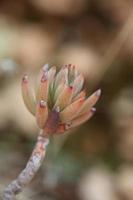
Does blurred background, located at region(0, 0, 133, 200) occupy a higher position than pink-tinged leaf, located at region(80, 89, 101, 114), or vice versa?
pink-tinged leaf, located at region(80, 89, 101, 114)

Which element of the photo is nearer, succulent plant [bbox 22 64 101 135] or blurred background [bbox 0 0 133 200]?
succulent plant [bbox 22 64 101 135]

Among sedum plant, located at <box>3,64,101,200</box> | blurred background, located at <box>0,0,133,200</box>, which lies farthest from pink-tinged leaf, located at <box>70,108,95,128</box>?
blurred background, located at <box>0,0,133,200</box>

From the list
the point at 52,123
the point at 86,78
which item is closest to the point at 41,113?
the point at 52,123

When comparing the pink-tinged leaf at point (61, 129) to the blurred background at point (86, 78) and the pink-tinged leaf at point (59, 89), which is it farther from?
the blurred background at point (86, 78)

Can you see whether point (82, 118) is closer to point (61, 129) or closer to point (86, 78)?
point (61, 129)

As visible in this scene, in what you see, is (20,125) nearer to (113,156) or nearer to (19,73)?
(19,73)

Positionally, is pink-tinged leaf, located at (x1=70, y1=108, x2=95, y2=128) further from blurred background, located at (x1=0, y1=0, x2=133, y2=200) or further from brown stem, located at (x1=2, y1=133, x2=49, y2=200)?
blurred background, located at (x1=0, y1=0, x2=133, y2=200)

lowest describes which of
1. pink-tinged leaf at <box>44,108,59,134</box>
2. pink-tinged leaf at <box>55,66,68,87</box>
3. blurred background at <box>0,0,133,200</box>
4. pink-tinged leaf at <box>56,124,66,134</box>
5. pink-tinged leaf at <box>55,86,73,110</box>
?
blurred background at <box>0,0,133,200</box>
